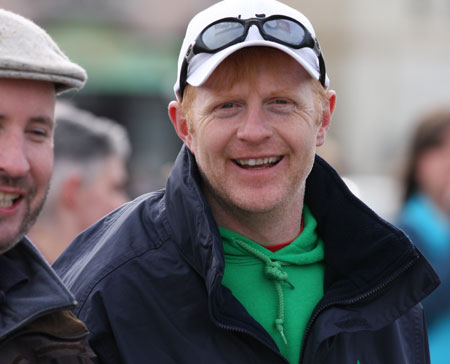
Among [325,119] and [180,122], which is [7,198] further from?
[325,119]

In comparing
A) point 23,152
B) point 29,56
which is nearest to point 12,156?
point 23,152

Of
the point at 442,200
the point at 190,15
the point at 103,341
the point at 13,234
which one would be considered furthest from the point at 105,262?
the point at 190,15

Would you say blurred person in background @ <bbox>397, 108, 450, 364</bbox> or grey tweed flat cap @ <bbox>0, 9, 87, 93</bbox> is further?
blurred person in background @ <bbox>397, 108, 450, 364</bbox>

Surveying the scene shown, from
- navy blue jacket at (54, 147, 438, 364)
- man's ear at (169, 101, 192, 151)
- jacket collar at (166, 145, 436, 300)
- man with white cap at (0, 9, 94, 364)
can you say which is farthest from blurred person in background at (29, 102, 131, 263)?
man with white cap at (0, 9, 94, 364)

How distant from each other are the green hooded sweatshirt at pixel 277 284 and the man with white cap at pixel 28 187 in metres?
0.65

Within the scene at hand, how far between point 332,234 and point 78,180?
7.18 feet

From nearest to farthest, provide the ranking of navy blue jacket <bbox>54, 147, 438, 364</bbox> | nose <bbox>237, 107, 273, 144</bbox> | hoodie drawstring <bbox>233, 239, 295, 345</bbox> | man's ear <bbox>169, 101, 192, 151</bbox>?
navy blue jacket <bbox>54, 147, 438, 364</bbox>, nose <bbox>237, 107, 273, 144</bbox>, hoodie drawstring <bbox>233, 239, 295, 345</bbox>, man's ear <bbox>169, 101, 192, 151</bbox>

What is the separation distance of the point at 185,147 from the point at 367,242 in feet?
2.54

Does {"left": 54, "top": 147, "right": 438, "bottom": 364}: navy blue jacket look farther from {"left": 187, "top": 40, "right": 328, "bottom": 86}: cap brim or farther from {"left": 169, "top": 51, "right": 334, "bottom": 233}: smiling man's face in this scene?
{"left": 187, "top": 40, "right": 328, "bottom": 86}: cap brim

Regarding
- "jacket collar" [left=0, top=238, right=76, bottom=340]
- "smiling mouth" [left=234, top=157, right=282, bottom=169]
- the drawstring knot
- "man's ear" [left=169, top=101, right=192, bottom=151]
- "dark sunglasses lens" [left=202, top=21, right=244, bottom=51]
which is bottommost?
the drawstring knot

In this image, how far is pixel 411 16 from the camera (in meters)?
28.9

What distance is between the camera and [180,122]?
3107mm

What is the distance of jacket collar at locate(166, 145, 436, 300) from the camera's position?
9.15ft

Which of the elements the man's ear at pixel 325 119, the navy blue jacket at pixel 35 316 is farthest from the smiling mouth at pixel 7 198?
the man's ear at pixel 325 119
